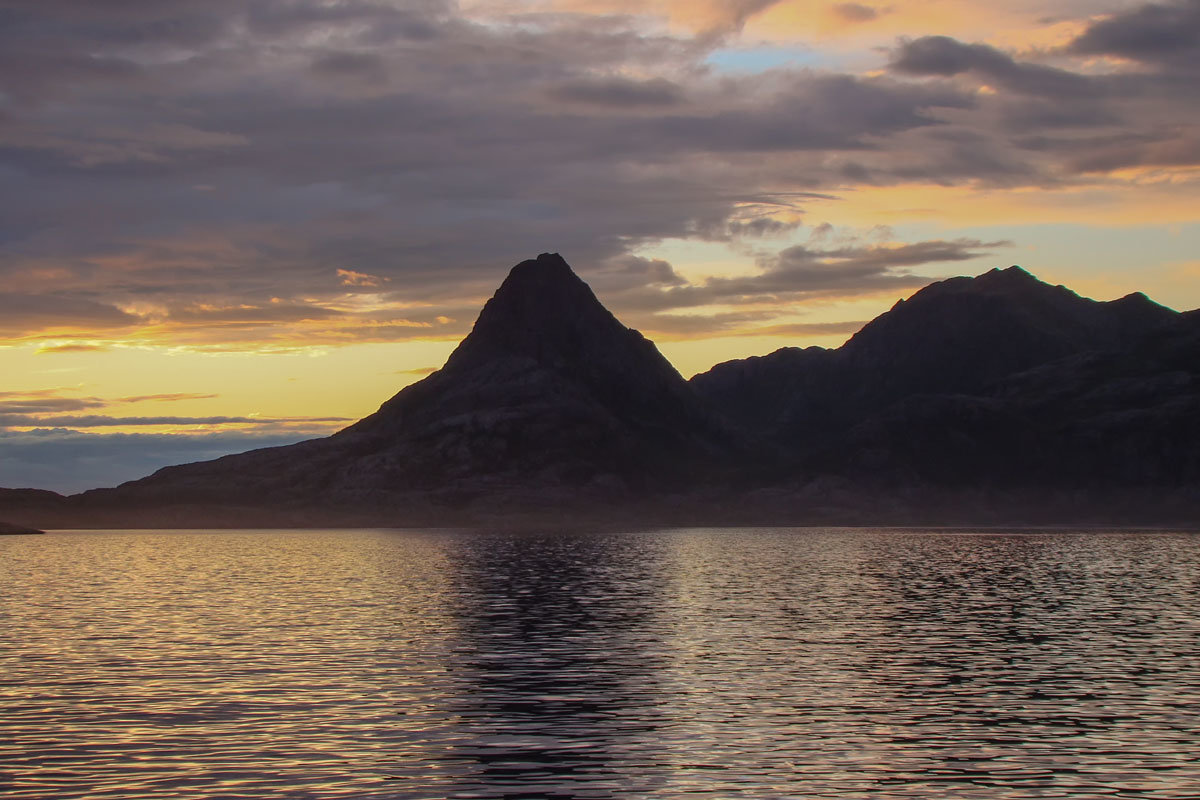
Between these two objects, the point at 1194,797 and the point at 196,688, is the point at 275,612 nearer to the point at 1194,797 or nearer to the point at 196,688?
the point at 196,688

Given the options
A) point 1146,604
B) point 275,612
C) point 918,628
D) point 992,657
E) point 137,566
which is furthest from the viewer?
point 137,566

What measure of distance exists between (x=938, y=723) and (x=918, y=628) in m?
38.9

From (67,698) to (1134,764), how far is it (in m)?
40.9

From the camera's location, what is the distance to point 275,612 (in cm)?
9662

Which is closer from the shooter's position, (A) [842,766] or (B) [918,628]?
(A) [842,766]

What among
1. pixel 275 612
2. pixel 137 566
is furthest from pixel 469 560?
pixel 275 612

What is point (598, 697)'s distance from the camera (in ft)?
180

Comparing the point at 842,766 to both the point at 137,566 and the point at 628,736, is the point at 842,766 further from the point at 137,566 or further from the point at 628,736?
the point at 137,566

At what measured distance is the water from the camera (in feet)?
126

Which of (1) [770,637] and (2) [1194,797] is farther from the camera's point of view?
(1) [770,637]

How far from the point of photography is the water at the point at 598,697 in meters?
38.5

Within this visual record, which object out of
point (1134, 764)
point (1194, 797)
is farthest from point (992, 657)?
point (1194, 797)

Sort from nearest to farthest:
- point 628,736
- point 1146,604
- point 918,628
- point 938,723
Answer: point 628,736, point 938,723, point 918,628, point 1146,604

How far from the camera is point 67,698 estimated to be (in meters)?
53.3
